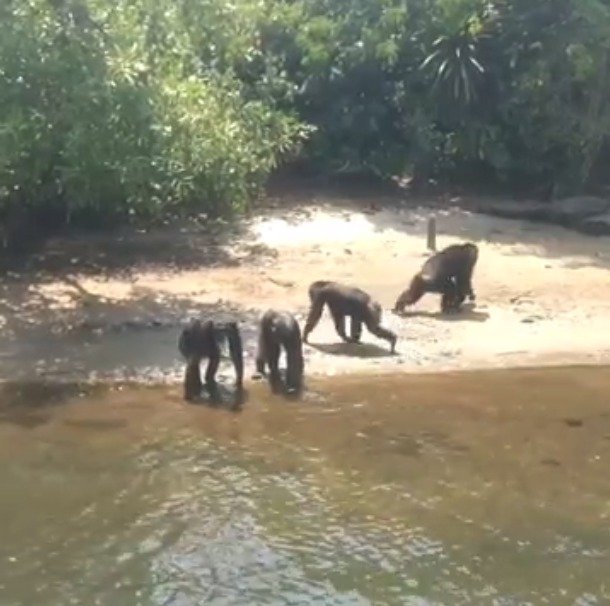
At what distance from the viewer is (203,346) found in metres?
12.0

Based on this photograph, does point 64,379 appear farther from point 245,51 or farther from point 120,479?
point 245,51

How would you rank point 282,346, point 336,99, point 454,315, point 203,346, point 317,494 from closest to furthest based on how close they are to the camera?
point 317,494 < point 203,346 < point 282,346 < point 454,315 < point 336,99

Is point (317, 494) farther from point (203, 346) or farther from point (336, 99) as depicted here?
point (336, 99)

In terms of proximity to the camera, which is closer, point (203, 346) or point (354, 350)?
point (203, 346)

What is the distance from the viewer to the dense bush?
14289mm

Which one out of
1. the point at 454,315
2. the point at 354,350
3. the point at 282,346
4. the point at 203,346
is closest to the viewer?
the point at 203,346

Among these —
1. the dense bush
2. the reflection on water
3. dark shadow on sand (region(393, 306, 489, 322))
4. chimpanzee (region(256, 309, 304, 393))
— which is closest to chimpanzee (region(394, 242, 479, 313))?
dark shadow on sand (region(393, 306, 489, 322))

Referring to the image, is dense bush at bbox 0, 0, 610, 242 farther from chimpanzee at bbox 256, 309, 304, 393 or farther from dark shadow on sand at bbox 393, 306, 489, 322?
dark shadow on sand at bbox 393, 306, 489, 322

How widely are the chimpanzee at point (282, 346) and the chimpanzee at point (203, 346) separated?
0.43m

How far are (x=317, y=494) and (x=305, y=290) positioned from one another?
6181 millimetres

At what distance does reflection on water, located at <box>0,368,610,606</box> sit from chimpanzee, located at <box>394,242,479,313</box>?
2.05 m

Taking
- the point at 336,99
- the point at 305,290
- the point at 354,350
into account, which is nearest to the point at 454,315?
the point at 354,350

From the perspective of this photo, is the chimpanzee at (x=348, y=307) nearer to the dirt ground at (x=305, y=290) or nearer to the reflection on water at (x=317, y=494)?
the dirt ground at (x=305, y=290)

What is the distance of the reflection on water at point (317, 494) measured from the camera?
8.41 meters
